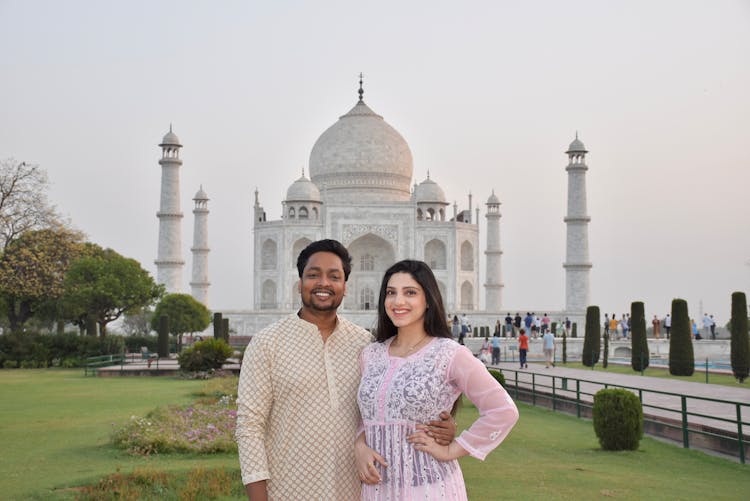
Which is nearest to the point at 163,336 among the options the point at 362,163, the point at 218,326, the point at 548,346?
the point at 218,326

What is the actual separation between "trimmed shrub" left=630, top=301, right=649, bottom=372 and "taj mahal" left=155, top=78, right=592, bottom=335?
44.4 ft

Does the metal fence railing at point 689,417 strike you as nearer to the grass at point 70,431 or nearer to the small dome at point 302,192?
the grass at point 70,431

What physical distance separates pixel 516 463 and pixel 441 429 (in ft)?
13.7

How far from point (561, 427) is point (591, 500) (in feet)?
13.1

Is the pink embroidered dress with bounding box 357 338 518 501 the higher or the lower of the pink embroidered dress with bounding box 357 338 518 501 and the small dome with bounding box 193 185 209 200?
the lower

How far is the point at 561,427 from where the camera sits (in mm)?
9211

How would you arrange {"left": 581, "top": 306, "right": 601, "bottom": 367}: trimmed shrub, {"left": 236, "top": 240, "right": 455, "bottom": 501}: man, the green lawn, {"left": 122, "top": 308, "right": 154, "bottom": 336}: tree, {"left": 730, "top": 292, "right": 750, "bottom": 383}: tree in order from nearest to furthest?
1. {"left": 236, "top": 240, "right": 455, "bottom": 501}: man
2. the green lawn
3. {"left": 730, "top": 292, "right": 750, "bottom": 383}: tree
4. {"left": 581, "top": 306, "right": 601, "bottom": 367}: trimmed shrub
5. {"left": 122, "top": 308, "right": 154, "bottom": 336}: tree

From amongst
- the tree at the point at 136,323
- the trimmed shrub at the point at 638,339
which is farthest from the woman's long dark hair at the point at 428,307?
the tree at the point at 136,323

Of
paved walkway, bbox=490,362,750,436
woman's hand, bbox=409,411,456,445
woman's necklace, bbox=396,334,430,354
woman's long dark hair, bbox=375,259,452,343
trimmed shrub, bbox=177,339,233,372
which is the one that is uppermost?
woman's long dark hair, bbox=375,259,452,343

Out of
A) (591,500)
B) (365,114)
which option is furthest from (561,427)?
(365,114)

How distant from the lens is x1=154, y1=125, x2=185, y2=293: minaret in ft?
107

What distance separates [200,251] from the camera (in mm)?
35656

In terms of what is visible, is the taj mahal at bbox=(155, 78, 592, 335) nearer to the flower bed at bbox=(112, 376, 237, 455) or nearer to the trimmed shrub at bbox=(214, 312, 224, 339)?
the trimmed shrub at bbox=(214, 312, 224, 339)

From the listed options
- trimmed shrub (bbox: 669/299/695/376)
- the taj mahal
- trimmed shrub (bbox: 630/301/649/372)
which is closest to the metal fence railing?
trimmed shrub (bbox: 669/299/695/376)
